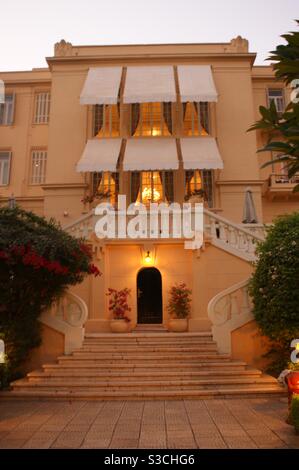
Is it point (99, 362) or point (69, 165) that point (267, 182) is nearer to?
point (69, 165)

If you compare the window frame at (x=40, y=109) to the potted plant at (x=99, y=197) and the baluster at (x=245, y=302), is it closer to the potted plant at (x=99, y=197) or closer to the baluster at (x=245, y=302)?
the potted plant at (x=99, y=197)

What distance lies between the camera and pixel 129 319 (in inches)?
511

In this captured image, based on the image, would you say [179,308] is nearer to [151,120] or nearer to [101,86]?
[151,120]

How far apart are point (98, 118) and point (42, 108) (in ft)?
16.9

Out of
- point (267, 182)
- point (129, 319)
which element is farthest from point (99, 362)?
point (267, 182)

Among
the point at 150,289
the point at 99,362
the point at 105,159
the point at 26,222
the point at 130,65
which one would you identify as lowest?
the point at 99,362

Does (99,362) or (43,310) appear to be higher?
(43,310)

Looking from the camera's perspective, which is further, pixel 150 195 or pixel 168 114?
pixel 168 114

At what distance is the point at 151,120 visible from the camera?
730 inches

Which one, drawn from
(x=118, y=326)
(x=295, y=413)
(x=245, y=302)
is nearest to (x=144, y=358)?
(x=118, y=326)

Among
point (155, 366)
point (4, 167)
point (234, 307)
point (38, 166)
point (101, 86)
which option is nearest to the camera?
point (155, 366)

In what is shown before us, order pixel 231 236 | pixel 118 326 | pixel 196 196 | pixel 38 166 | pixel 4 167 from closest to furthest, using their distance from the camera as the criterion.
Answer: pixel 118 326 < pixel 231 236 < pixel 196 196 < pixel 38 166 < pixel 4 167

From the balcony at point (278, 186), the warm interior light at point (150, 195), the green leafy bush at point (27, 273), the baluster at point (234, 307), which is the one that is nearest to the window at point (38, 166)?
the warm interior light at point (150, 195)
